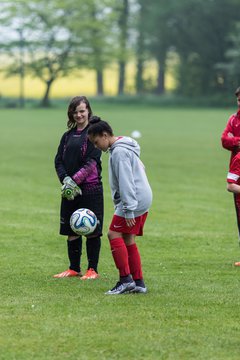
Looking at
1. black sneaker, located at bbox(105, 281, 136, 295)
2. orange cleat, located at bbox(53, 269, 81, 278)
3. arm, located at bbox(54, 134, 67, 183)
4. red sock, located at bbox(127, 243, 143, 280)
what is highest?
arm, located at bbox(54, 134, 67, 183)

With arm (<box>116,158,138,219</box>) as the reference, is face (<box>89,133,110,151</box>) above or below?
above

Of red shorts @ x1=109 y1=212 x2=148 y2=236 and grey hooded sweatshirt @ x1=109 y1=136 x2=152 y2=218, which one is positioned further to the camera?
red shorts @ x1=109 y1=212 x2=148 y2=236

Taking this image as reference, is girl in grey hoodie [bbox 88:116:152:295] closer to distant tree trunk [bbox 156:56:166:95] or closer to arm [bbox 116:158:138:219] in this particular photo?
arm [bbox 116:158:138:219]

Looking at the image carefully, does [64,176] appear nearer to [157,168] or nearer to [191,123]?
[157,168]

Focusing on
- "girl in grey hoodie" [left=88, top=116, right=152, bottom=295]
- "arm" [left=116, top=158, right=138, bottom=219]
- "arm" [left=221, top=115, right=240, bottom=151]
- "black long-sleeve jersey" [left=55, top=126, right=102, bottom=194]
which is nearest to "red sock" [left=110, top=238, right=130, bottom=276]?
"girl in grey hoodie" [left=88, top=116, right=152, bottom=295]

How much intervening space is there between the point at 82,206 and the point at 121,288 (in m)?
1.29

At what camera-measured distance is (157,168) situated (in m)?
23.7

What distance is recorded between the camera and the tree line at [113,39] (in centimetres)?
8400

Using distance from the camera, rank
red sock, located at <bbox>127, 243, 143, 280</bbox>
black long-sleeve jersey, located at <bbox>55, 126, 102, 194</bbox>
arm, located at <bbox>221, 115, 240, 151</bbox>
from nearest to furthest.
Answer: red sock, located at <bbox>127, 243, 143, 280</bbox>
black long-sleeve jersey, located at <bbox>55, 126, 102, 194</bbox>
arm, located at <bbox>221, 115, 240, 151</bbox>

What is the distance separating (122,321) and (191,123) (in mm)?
41626

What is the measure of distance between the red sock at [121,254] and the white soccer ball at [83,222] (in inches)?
25.7

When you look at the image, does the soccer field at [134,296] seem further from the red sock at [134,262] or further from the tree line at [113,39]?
the tree line at [113,39]

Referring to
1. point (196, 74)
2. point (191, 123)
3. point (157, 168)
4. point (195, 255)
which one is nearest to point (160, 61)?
point (196, 74)

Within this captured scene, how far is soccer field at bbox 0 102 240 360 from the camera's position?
6688mm
